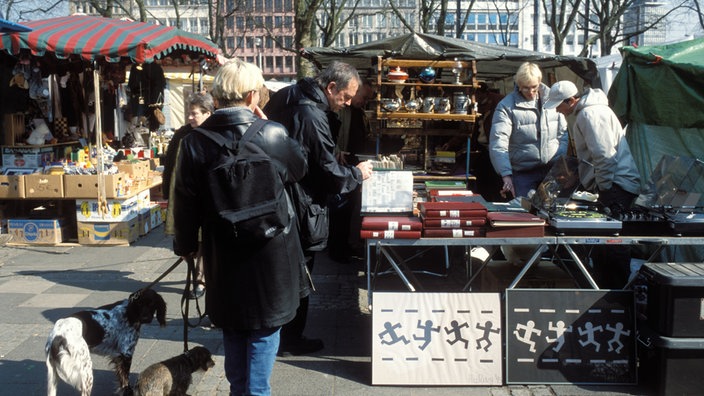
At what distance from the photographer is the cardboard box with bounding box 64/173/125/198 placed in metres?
8.06

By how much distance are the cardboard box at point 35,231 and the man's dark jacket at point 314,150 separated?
5155mm

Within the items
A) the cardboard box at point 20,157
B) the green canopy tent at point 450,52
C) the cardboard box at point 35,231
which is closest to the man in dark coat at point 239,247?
the green canopy tent at point 450,52

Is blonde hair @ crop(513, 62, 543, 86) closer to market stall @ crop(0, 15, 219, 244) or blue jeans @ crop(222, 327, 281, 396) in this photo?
blue jeans @ crop(222, 327, 281, 396)

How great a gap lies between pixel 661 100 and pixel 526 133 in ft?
5.28

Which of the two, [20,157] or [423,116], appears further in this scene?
[20,157]

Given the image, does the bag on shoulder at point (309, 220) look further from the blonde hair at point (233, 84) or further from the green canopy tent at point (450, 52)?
the green canopy tent at point (450, 52)

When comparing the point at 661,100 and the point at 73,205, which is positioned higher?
the point at 661,100

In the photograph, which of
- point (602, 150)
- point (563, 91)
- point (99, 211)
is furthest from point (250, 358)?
point (99, 211)

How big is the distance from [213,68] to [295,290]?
8630 millimetres

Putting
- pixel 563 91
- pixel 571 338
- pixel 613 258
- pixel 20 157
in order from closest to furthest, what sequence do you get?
pixel 571 338, pixel 563 91, pixel 613 258, pixel 20 157

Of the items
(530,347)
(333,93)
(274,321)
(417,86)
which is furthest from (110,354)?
(417,86)

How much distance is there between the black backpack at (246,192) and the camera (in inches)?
112

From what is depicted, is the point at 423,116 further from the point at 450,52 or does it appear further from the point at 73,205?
the point at 73,205

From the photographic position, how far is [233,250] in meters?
2.95
